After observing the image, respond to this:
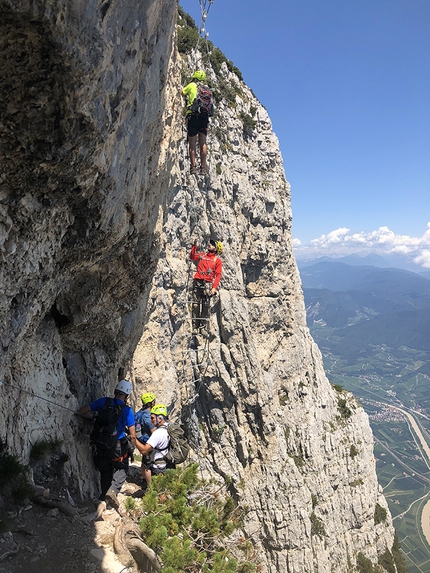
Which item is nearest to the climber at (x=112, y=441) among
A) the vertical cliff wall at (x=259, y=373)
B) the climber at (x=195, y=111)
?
the vertical cliff wall at (x=259, y=373)

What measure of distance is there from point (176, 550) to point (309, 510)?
20875 millimetres

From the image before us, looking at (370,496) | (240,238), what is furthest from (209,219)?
(370,496)

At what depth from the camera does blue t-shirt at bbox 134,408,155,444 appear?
8.31 metres

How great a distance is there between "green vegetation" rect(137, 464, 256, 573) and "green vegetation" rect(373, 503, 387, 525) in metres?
24.0

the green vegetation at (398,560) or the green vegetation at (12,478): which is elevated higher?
the green vegetation at (12,478)

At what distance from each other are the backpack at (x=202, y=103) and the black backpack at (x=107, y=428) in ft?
33.2

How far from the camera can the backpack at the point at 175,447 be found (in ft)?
26.8

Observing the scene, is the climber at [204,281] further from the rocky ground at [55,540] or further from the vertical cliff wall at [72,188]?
the rocky ground at [55,540]

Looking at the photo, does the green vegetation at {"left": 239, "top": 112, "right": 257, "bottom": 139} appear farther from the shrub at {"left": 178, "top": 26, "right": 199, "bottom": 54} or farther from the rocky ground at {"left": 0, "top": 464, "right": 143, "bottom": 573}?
the rocky ground at {"left": 0, "top": 464, "right": 143, "bottom": 573}

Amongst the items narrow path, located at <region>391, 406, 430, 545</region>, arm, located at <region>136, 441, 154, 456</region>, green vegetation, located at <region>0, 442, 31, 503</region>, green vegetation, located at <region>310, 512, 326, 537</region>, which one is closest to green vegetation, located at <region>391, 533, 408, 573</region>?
green vegetation, located at <region>310, 512, 326, 537</region>

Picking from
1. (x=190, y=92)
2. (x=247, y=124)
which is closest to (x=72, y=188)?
(x=190, y=92)

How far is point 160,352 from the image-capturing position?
619 inches

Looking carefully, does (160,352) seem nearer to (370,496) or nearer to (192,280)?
(192,280)

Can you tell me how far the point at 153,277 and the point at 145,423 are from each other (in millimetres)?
4546
